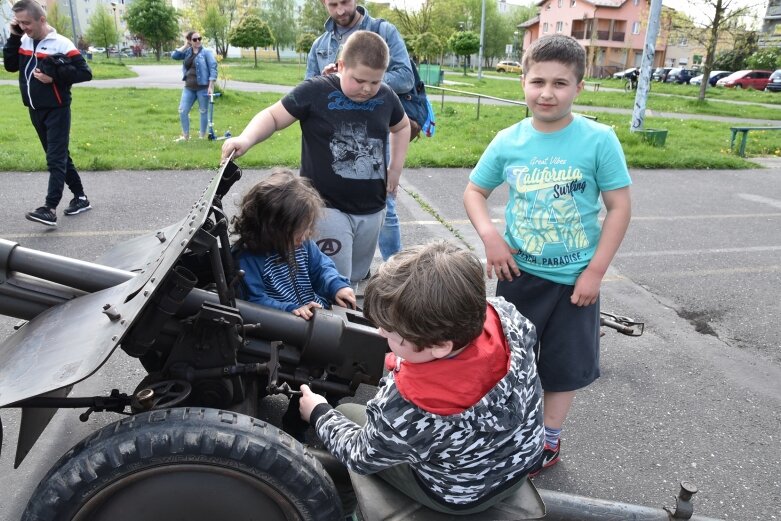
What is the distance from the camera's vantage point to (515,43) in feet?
250

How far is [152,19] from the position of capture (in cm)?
5341

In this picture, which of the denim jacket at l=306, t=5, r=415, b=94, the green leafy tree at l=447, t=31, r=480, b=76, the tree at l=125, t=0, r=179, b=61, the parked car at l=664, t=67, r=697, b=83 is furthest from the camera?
the tree at l=125, t=0, r=179, b=61

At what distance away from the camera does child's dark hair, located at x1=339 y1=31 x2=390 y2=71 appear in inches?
112

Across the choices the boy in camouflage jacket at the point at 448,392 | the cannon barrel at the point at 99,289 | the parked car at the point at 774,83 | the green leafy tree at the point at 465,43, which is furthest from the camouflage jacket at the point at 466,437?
the green leafy tree at the point at 465,43

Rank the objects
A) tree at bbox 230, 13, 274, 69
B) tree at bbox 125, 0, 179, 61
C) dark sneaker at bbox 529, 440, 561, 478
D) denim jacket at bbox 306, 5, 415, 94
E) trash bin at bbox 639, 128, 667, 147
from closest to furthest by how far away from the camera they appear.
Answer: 1. dark sneaker at bbox 529, 440, 561, 478
2. denim jacket at bbox 306, 5, 415, 94
3. trash bin at bbox 639, 128, 667, 147
4. tree at bbox 230, 13, 274, 69
5. tree at bbox 125, 0, 179, 61

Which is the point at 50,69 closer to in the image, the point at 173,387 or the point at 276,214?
the point at 276,214

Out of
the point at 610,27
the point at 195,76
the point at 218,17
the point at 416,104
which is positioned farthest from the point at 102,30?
the point at 416,104

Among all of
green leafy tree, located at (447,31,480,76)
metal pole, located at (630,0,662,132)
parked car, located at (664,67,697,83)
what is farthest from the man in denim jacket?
parked car, located at (664,67,697,83)

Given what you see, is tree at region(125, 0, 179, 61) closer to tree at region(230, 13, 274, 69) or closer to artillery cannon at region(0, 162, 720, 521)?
tree at region(230, 13, 274, 69)

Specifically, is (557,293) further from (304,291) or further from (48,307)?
(48,307)

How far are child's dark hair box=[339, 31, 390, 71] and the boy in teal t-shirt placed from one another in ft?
2.59

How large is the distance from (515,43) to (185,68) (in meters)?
72.6

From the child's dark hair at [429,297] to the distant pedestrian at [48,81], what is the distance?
4.89 metres

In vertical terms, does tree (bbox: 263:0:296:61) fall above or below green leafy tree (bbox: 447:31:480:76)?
above
